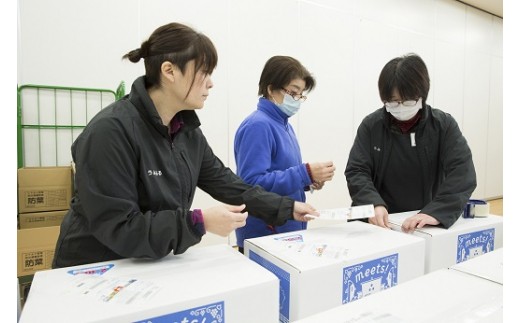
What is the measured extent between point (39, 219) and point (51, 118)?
0.71m

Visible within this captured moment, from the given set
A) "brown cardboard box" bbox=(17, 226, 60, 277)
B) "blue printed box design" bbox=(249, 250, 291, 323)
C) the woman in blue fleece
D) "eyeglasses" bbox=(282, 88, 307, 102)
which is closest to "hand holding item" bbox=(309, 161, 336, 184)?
the woman in blue fleece

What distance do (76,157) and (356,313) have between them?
2.32ft

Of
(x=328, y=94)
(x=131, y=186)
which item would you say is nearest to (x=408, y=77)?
(x=131, y=186)

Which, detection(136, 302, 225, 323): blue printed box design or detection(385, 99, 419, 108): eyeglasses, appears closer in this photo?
detection(136, 302, 225, 323): blue printed box design

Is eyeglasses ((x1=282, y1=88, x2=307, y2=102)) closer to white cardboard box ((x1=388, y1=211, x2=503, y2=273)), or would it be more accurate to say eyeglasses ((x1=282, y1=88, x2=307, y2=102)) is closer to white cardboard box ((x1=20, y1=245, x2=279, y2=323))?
white cardboard box ((x1=388, y1=211, x2=503, y2=273))

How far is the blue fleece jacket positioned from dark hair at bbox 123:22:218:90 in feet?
1.50

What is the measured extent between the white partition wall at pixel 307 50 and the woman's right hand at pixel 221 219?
873mm

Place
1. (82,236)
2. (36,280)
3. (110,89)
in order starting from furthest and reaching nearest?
1. (110,89)
2. (82,236)
3. (36,280)

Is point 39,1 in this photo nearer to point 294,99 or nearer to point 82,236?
point 294,99

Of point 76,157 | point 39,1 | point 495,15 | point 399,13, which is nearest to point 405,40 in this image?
point 399,13

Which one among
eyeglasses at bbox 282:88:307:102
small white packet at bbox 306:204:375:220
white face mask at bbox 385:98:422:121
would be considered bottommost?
small white packet at bbox 306:204:375:220

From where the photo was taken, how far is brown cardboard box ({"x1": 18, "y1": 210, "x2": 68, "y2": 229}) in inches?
81.8
